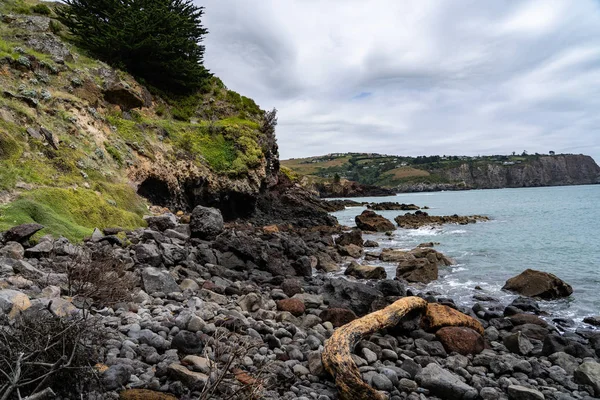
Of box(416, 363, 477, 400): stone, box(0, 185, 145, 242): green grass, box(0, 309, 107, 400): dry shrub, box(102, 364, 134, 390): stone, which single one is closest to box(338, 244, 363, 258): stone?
box(0, 185, 145, 242): green grass

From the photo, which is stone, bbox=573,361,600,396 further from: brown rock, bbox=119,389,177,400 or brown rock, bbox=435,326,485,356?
brown rock, bbox=119,389,177,400

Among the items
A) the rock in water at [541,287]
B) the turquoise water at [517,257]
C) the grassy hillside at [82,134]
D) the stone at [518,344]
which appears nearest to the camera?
the stone at [518,344]

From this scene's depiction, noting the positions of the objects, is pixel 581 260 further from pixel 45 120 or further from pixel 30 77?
pixel 30 77

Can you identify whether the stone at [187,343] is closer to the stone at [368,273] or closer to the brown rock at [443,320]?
the brown rock at [443,320]

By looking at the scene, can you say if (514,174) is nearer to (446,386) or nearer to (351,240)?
(351,240)

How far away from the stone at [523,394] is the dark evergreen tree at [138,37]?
27.0 metres

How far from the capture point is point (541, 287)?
1188cm

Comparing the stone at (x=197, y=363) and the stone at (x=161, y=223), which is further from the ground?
the stone at (x=161, y=223)

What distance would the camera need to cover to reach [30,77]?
1670 cm

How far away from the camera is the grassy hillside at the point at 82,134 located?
11.2 metres

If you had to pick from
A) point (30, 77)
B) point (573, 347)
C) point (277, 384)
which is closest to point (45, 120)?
point (30, 77)

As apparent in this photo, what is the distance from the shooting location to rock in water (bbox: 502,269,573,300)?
38.7ft

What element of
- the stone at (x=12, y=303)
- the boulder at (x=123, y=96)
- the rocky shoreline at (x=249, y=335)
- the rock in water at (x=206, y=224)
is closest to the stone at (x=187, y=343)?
the rocky shoreline at (x=249, y=335)

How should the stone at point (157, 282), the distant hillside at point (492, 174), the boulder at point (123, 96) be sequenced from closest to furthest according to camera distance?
the stone at point (157, 282)
the boulder at point (123, 96)
the distant hillside at point (492, 174)
